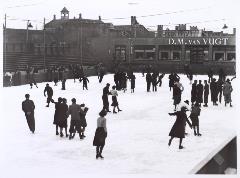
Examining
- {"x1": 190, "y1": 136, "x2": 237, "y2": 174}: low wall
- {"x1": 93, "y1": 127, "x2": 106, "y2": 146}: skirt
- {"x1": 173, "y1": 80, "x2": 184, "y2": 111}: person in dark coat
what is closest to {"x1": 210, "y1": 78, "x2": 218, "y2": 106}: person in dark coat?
{"x1": 173, "y1": 80, "x2": 184, "y2": 111}: person in dark coat

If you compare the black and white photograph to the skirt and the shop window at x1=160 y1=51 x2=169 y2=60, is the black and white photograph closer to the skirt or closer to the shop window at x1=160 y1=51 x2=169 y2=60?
the skirt

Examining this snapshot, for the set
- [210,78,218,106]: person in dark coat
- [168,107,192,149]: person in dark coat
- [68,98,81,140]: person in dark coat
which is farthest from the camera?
[210,78,218,106]: person in dark coat

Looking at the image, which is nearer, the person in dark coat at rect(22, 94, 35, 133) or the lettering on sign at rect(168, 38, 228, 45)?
the person in dark coat at rect(22, 94, 35, 133)

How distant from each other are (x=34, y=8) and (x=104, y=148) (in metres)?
3.85

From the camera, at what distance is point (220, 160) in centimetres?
900

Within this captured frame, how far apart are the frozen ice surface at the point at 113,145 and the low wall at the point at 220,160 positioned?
324 millimetres

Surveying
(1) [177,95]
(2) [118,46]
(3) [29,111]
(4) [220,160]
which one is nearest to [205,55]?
(2) [118,46]

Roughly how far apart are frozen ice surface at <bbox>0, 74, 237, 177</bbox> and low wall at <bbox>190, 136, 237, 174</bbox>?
324 millimetres

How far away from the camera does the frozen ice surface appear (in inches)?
355

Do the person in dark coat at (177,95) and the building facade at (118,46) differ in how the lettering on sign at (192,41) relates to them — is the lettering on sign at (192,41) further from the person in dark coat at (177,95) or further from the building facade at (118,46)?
the person in dark coat at (177,95)

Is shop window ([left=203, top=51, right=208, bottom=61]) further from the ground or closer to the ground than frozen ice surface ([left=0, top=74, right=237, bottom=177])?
further from the ground

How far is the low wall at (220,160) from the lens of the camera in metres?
8.62

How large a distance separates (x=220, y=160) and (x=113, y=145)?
8.55 ft

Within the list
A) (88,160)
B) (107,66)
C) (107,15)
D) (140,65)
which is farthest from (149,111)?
(140,65)
